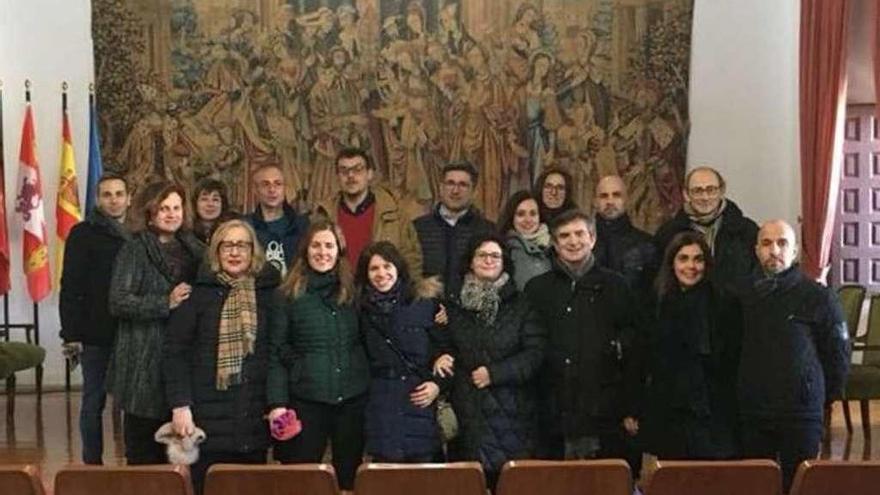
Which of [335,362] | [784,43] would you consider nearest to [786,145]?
[784,43]

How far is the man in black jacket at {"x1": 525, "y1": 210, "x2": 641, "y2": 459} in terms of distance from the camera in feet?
15.3

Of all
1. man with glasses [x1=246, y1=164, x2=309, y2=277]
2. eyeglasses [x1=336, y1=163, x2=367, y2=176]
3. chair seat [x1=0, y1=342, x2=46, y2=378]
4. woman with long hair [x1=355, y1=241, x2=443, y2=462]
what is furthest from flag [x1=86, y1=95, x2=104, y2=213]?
woman with long hair [x1=355, y1=241, x2=443, y2=462]

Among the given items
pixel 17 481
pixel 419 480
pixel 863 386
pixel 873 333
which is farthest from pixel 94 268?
pixel 873 333

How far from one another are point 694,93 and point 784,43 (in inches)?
36.1

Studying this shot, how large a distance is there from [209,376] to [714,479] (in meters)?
2.19

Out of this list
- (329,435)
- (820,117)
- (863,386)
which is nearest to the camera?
(329,435)

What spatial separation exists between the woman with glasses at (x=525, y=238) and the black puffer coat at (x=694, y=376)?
0.78 metres

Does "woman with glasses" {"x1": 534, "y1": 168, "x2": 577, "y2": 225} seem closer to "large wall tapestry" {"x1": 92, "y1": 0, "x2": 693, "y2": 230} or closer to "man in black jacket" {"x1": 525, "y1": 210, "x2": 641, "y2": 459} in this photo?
"man in black jacket" {"x1": 525, "y1": 210, "x2": 641, "y2": 459}

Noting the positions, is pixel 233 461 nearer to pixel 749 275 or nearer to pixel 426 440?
pixel 426 440

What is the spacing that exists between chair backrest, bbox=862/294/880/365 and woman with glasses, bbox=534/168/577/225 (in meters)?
3.47

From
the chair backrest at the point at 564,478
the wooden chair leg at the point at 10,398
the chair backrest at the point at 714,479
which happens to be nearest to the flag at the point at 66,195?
the wooden chair leg at the point at 10,398

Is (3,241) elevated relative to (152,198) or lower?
lower

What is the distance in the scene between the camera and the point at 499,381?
4.58m

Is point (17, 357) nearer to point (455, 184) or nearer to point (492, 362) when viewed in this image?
point (455, 184)
